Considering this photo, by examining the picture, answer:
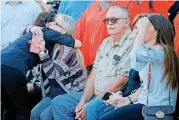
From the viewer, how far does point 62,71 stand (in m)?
4.05

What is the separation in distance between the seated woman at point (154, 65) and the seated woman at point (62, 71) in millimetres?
795

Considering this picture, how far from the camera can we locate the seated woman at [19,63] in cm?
403

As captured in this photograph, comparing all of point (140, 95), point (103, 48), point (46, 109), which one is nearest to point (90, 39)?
point (103, 48)

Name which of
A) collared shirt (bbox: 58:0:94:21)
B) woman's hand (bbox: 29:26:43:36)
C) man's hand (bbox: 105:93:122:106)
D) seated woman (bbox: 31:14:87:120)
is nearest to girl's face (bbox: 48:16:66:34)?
seated woman (bbox: 31:14:87:120)

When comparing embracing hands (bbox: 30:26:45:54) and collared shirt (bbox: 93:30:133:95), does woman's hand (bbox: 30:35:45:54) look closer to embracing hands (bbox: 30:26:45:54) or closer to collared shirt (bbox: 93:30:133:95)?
embracing hands (bbox: 30:26:45:54)

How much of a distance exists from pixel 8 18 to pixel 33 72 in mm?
1025

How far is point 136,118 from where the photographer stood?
3.22m

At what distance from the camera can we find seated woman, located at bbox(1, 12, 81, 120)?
13.2 ft

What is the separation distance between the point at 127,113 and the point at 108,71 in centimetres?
68

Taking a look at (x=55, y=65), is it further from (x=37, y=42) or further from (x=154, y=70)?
(x=154, y=70)

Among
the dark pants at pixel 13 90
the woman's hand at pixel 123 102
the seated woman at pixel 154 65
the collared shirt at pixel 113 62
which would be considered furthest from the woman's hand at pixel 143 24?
the dark pants at pixel 13 90

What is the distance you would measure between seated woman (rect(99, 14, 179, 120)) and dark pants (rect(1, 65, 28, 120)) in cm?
106

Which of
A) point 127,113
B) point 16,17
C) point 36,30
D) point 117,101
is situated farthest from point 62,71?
point 16,17

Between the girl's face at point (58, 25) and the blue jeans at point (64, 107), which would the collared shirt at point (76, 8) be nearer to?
the girl's face at point (58, 25)
